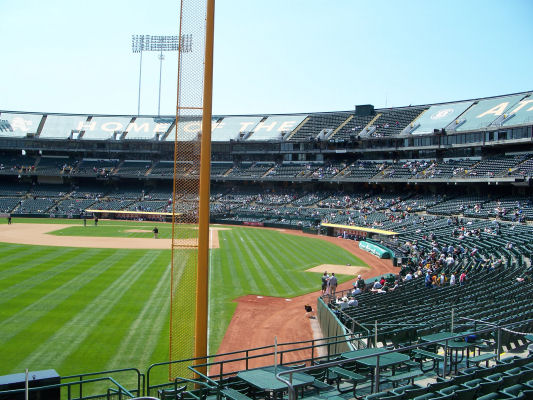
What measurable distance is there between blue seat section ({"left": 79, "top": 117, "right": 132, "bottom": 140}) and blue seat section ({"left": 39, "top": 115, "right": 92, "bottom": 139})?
1523 mm

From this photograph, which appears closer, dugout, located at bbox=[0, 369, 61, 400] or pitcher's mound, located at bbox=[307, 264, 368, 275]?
dugout, located at bbox=[0, 369, 61, 400]

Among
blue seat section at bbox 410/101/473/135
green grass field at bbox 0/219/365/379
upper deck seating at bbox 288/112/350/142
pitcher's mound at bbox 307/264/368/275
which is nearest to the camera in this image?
green grass field at bbox 0/219/365/379

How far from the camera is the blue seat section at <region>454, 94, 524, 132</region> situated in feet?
176

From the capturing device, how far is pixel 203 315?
30.1 ft

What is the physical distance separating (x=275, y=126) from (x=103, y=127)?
108 ft

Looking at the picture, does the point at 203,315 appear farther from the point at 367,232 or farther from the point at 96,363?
the point at 367,232

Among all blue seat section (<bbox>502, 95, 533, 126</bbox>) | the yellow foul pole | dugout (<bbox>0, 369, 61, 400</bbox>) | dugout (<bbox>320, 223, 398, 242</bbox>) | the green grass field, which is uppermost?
blue seat section (<bbox>502, 95, 533, 126</bbox>)

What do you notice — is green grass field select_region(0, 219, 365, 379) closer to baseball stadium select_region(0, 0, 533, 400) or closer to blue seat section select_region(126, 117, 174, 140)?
baseball stadium select_region(0, 0, 533, 400)

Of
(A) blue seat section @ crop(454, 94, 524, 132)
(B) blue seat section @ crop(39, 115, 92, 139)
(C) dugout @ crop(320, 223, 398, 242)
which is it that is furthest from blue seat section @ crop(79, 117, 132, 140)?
(A) blue seat section @ crop(454, 94, 524, 132)

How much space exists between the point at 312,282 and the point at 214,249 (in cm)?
1358

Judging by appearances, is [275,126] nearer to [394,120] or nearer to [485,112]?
[394,120]

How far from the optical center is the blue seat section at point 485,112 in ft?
176

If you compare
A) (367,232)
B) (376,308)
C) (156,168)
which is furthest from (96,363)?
(156,168)

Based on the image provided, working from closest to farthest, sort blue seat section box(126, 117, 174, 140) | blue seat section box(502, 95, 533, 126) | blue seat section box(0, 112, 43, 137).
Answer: blue seat section box(502, 95, 533, 126)
blue seat section box(126, 117, 174, 140)
blue seat section box(0, 112, 43, 137)
